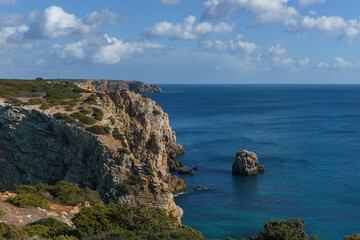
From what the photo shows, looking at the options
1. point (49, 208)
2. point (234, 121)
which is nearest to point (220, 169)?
point (49, 208)

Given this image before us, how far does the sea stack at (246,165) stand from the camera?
5997 centimetres

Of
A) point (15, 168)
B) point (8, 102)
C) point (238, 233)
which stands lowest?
point (238, 233)

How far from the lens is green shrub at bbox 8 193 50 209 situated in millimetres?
21688

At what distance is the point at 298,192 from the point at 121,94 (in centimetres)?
3315

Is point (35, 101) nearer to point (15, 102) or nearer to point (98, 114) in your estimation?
point (15, 102)

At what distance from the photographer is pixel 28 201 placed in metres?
22.0

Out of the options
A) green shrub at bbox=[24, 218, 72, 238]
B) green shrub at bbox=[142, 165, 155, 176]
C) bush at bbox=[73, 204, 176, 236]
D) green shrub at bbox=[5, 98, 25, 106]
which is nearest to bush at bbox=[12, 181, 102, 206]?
green shrub at bbox=[24, 218, 72, 238]

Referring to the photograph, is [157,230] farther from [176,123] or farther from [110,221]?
[176,123]

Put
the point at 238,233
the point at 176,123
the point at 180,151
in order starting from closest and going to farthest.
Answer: the point at 238,233 → the point at 180,151 → the point at 176,123

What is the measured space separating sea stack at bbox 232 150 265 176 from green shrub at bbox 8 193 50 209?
4279 centimetres

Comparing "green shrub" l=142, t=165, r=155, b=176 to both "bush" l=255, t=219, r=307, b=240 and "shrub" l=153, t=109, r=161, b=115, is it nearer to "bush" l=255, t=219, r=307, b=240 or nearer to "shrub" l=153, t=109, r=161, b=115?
"bush" l=255, t=219, r=307, b=240

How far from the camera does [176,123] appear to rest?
117 metres

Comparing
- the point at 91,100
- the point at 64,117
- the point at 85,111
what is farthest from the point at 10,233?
the point at 91,100

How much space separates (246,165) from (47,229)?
4661 centimetres
